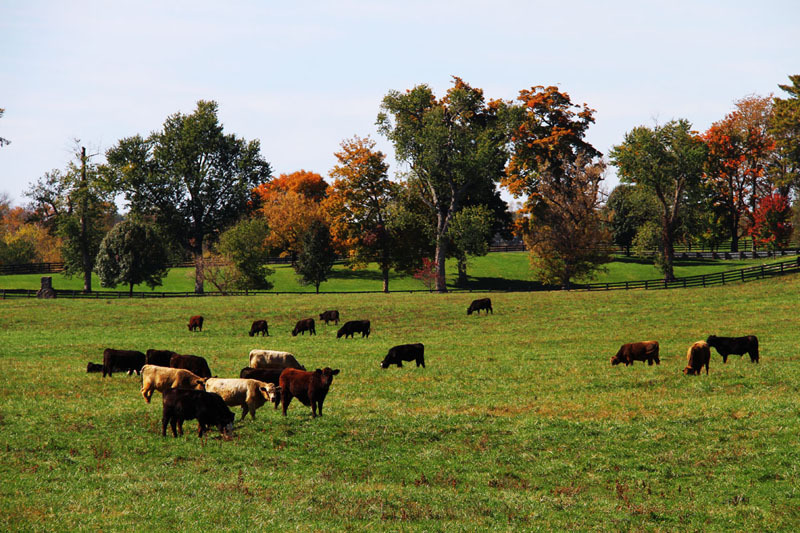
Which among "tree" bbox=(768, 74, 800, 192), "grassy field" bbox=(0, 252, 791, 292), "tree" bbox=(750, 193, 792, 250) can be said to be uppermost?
"tree" bbox=(768, 74, 800, 192)

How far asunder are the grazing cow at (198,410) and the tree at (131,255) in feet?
219

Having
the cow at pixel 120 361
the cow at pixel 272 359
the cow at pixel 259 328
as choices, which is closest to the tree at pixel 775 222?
the cow at pixel 259 328

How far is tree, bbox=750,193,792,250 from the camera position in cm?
9250

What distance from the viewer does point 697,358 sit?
2402 cm

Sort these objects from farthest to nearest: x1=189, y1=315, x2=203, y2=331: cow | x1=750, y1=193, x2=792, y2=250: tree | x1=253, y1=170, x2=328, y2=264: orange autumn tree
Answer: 1. x1=253, y1=170, x2=328, y2=264: orange autumn tree
2. x1=750, y1=193, x2=792, y2=250: tree
3. x1=189, y1=315, x2=203, y2=331: cow

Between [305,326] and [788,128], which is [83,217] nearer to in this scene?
[305,326]

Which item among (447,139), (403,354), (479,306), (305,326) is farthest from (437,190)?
(403,354)

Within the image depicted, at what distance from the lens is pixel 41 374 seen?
85.1 feet

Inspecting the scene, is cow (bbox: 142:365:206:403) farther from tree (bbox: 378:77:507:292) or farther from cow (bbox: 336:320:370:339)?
tree (bbox: 378:77:507:292)

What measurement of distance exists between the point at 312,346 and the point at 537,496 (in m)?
23.1

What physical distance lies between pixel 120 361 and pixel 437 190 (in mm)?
54805

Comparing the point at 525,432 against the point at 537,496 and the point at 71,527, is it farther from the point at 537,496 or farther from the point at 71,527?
the point at 71,527

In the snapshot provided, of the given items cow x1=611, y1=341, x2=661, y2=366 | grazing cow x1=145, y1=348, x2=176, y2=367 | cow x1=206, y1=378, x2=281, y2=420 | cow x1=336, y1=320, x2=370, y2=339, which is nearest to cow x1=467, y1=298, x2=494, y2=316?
cow x1=336, y1=320, x2=370, y2=339

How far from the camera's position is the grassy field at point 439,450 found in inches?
458
